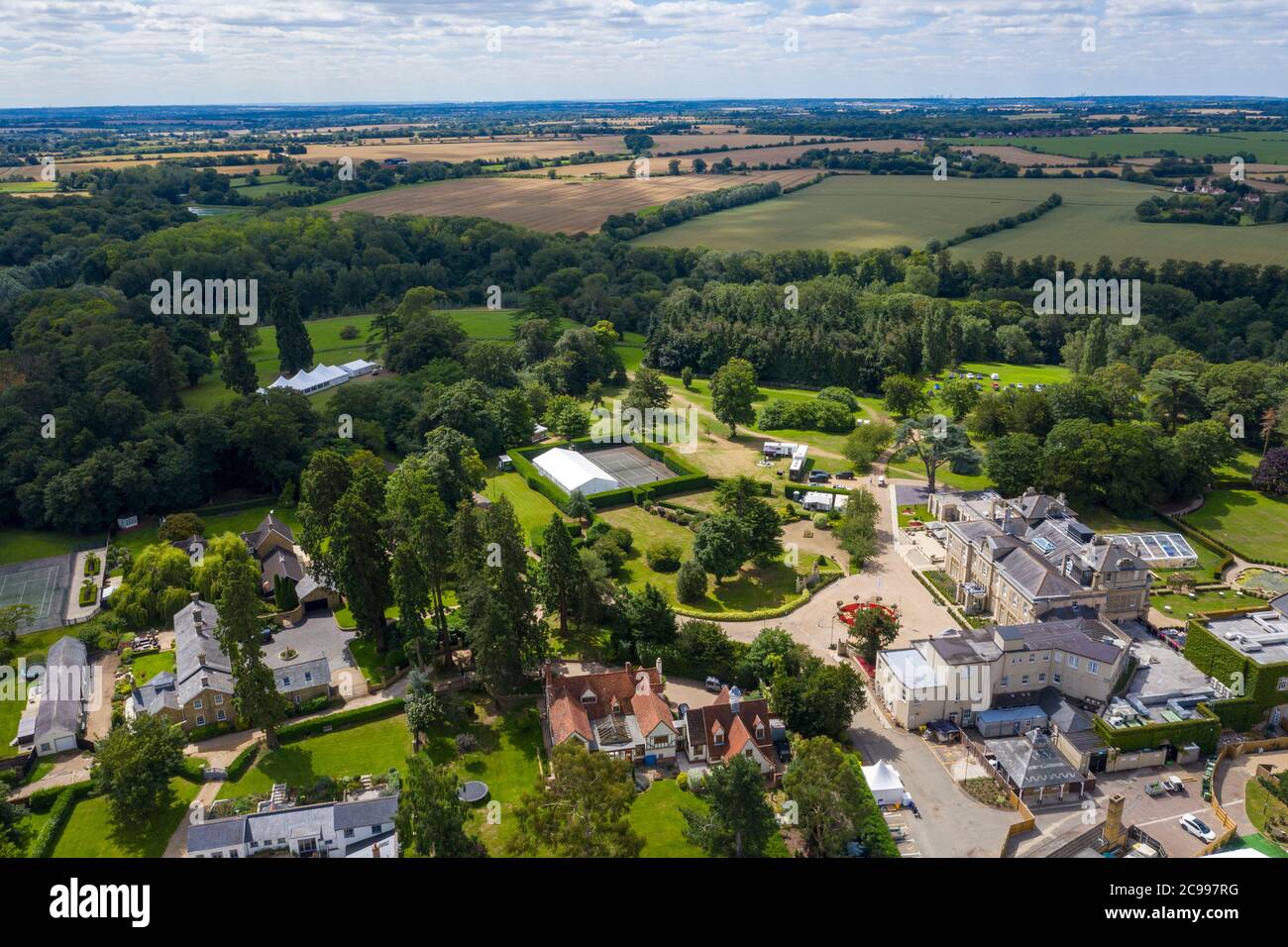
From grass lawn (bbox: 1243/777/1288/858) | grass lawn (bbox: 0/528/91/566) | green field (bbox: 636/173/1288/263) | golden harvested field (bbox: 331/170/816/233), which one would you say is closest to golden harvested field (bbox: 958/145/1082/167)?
green field (bbox: 636/173/1288/263)

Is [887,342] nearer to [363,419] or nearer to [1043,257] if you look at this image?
[1043,257]

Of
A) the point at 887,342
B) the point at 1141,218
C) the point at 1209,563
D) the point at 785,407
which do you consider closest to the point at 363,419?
the point at 785,407

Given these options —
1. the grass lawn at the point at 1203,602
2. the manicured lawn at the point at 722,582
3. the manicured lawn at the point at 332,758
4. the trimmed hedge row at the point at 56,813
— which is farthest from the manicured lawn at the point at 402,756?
the grass lawn at the point at 1203,602

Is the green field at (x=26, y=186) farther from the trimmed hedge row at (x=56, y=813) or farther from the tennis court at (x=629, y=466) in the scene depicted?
the trimmed hedge row at (x=56, y=813)

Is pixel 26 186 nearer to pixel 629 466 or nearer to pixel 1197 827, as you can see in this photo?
pixel 629 466

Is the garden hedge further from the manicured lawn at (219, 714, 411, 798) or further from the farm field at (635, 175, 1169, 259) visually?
the farm field at (635, 175, 1169, 259)

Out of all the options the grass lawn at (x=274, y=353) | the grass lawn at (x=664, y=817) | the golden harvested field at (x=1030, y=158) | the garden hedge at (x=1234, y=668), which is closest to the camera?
the grass lawn at (x=664, y=817)
